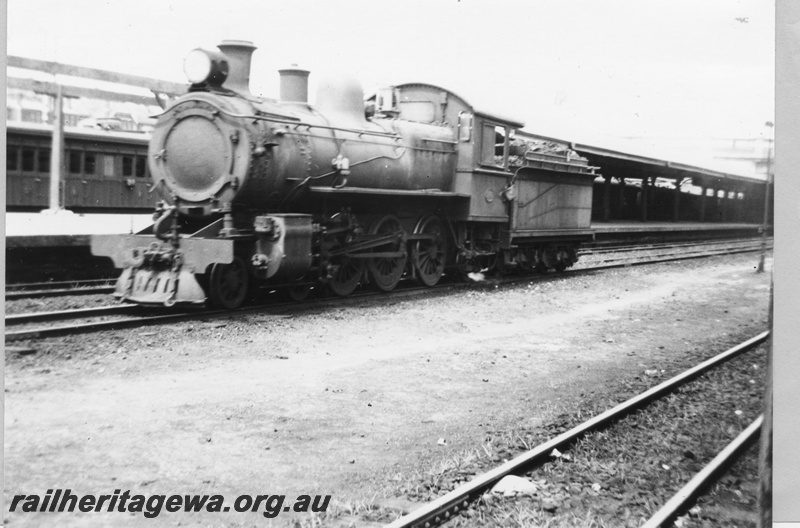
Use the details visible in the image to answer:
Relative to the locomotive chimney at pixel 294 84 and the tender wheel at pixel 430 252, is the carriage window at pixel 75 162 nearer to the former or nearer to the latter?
the locomotive chimney at pixel 294 84

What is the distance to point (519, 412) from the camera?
17.5 feet


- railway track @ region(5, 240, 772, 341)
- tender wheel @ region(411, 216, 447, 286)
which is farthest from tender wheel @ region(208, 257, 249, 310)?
tender wheel @ region(411, 216, 447, 286)

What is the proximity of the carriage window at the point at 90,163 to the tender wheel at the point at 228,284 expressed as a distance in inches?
208

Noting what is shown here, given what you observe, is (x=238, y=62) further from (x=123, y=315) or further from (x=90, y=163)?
(x=90, y=163)

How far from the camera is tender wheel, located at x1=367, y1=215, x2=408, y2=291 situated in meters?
10.3

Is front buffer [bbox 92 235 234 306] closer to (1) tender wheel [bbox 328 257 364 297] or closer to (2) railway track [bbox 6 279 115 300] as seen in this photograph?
(2) railway track [bbox 6 279 115 300]

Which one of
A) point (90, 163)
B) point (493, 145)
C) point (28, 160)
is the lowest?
point (28, 160)

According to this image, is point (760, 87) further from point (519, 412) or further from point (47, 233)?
point (47, 233)

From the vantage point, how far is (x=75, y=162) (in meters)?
12.2

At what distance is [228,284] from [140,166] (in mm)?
5950

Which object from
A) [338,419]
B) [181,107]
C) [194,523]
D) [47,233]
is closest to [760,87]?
[338,419]

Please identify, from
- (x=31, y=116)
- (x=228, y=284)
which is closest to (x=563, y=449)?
(x=31, y=116)

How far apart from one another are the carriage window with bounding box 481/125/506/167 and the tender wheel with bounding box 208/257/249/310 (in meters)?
4.90

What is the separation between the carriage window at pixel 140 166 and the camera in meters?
13.1
